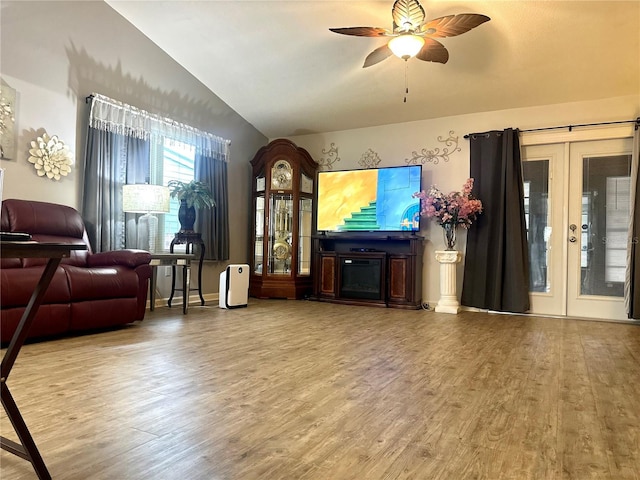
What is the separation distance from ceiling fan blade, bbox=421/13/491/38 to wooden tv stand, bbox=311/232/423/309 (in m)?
2.53

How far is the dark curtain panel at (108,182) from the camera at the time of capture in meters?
4.17

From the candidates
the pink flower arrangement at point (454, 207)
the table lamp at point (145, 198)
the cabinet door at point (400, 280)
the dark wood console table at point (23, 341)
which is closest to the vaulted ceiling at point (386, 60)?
the pink flower arrangement at point (454, 207)

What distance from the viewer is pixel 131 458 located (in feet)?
4.48

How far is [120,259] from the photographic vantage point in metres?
3.65

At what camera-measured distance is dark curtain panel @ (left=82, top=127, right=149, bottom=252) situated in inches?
164

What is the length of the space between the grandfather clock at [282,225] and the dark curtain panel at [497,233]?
7.12 ft

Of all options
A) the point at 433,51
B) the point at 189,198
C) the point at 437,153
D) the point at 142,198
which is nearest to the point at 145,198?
the point at 142,198

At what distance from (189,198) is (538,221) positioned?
12.8 feet

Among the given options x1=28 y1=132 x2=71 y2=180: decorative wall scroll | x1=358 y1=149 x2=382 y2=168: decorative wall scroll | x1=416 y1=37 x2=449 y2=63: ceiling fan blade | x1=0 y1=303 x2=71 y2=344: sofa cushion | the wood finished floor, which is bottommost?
the wood finished floor

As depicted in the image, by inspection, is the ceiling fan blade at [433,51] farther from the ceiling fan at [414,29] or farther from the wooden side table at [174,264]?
the wooden side table at [174,264]

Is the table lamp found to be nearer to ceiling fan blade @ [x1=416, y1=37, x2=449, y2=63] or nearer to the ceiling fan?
the ceiling fan

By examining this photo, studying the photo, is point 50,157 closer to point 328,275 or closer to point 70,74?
point 70,74

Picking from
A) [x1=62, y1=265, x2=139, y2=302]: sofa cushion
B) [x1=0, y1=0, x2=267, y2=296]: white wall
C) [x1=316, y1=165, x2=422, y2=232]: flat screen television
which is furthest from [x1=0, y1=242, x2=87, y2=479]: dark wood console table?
[x1=316, y1=165, x2=422, y2=232]: flat screen television

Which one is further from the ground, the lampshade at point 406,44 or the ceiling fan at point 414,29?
the ceiling fan at point 414,29
